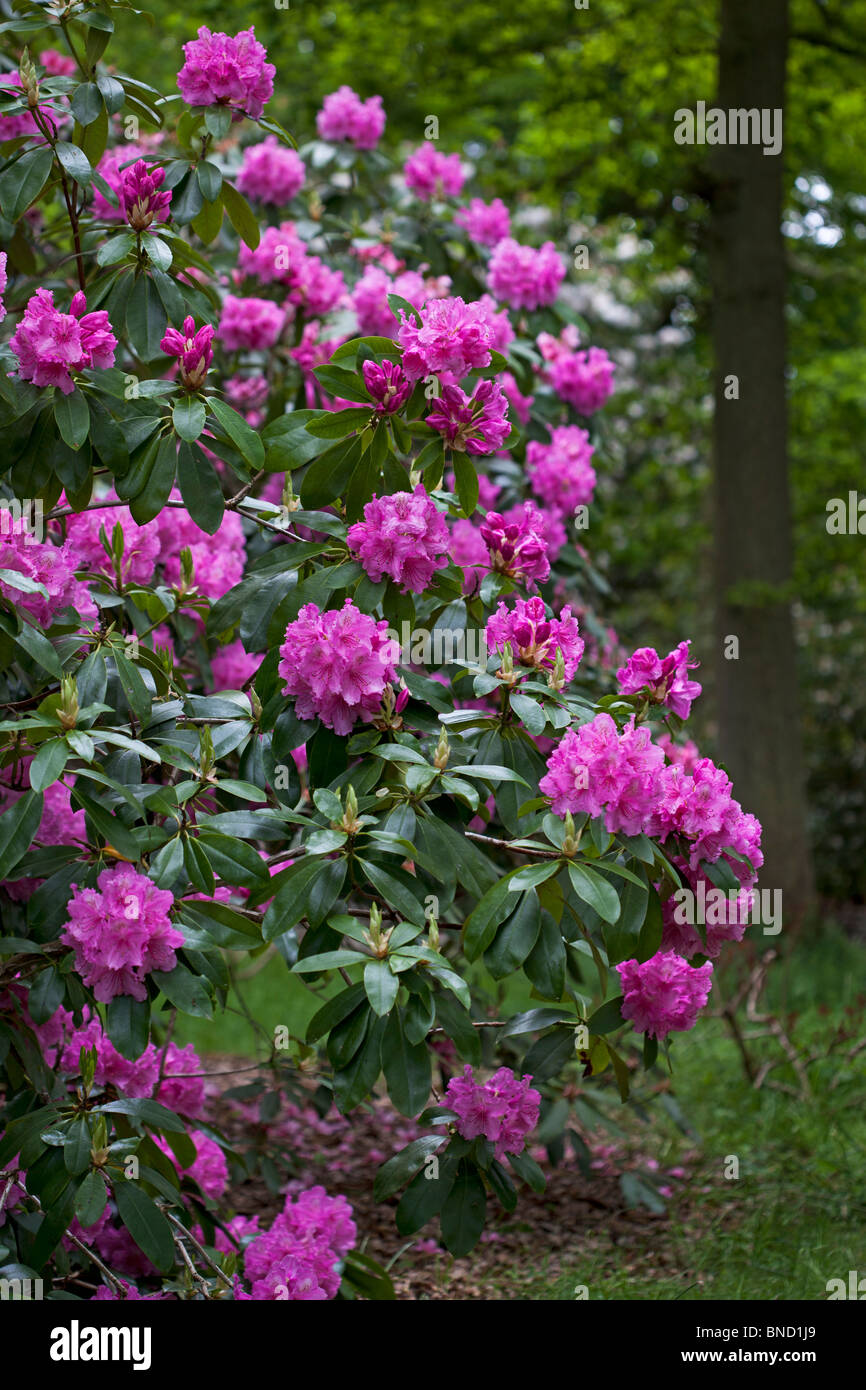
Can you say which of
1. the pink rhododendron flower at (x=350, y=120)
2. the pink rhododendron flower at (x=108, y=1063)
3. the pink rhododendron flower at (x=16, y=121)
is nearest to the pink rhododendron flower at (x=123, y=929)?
the pink rhododendron flower at (x=108, y=1063)

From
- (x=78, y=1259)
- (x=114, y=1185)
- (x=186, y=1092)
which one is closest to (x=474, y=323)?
(x=114, y=1185)

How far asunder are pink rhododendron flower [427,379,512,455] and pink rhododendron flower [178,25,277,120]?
0.71m

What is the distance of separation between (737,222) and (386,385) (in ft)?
16.5

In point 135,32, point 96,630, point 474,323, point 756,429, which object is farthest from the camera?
point 135,32

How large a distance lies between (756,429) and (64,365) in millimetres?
5014

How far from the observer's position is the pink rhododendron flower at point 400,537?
6.30 feet

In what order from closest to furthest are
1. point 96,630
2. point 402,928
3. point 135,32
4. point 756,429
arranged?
point 402,928 < point 96,630 < point 756,429 < point 135,32

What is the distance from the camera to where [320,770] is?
6.48 ft

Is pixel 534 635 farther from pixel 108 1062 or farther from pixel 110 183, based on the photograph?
pixel 110 183

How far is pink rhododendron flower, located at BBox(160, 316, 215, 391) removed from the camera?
195 cm

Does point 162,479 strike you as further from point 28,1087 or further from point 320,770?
point 28,1087

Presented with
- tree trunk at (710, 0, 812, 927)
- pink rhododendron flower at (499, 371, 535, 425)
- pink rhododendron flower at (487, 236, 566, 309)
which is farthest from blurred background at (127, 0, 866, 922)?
pink rhododendron flower at (499, 371, 535, 425)

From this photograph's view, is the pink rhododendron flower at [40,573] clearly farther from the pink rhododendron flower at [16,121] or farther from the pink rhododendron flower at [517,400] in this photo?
the pink rhododendron flower at [517,400]

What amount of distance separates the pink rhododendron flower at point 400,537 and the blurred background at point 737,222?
351cm
